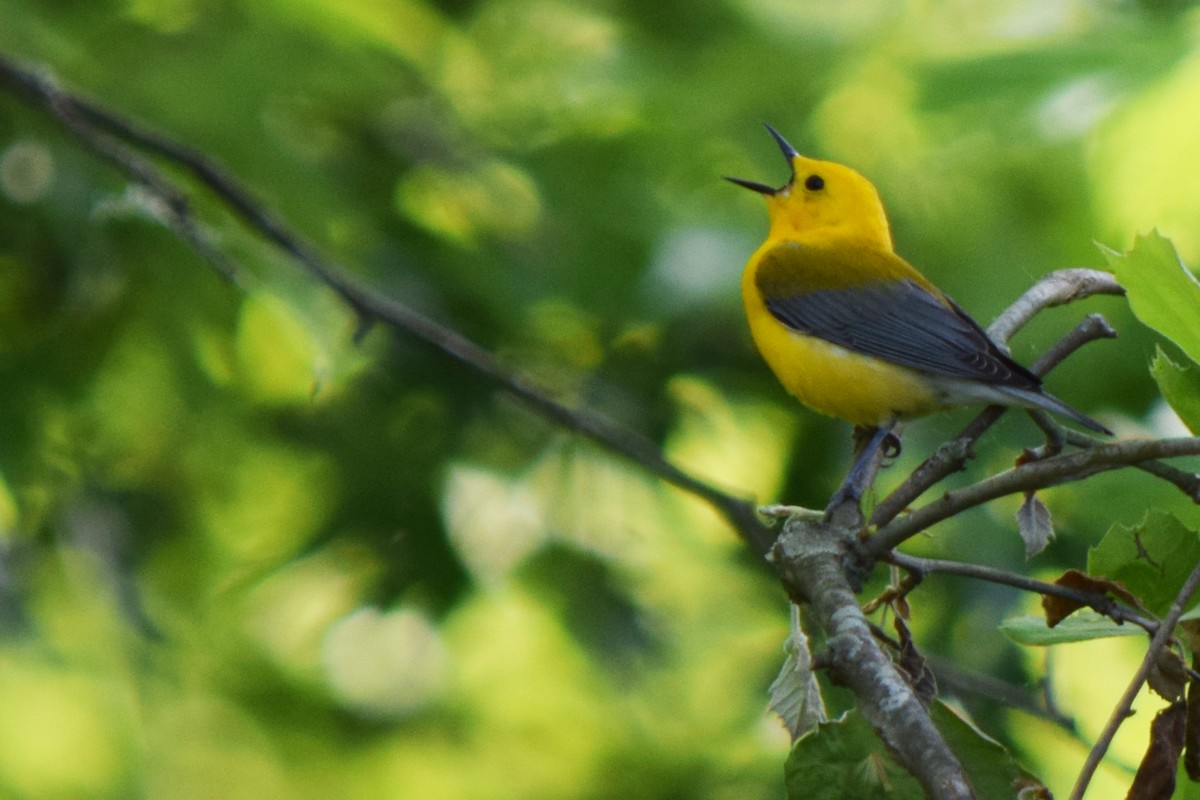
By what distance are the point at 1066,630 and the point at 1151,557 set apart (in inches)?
5.2

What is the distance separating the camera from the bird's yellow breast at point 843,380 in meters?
3.71

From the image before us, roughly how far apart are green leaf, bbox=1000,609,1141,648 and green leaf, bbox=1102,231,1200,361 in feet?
1.08

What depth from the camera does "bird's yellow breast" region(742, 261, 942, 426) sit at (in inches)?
146

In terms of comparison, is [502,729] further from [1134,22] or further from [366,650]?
[1134,22]

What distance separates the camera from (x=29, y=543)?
4805 mm

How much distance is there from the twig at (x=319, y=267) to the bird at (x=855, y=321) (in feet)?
1.52

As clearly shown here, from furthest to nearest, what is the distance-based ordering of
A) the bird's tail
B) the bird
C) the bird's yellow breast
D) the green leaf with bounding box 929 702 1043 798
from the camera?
1. the bird's yellow breast
2. the bird
3. the bird's tail
4. the green leaf with bounding box 929 702 1043 798

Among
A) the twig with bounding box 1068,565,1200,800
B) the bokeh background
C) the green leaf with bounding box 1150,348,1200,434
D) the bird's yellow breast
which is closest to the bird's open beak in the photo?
the bokeh background

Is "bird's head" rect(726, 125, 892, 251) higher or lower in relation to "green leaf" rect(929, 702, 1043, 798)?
higher

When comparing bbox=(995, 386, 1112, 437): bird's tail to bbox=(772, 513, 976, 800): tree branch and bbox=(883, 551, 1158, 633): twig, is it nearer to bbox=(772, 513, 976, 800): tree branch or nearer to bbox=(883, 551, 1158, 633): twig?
bbox=(772, 513, 976, 800): tree branch

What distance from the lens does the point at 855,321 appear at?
4.22 m

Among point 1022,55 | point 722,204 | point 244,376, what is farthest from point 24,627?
point 1022,55

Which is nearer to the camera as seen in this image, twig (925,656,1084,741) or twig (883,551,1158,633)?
twig (883,551,1158,633)

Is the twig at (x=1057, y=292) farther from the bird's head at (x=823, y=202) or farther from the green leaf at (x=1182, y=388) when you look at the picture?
the bird's head at (x=823, y=202)
